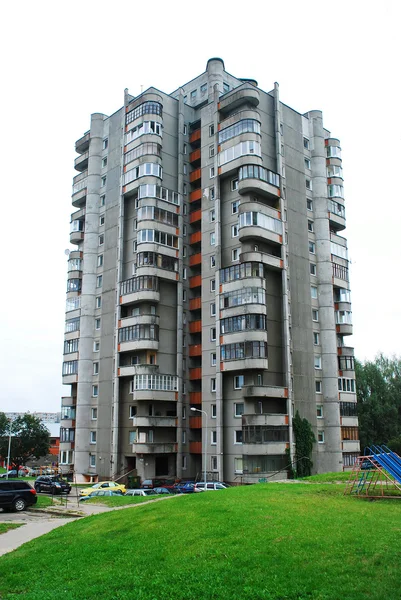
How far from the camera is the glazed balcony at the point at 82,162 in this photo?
7238 cm

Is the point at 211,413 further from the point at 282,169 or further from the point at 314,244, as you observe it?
the point at 282,169

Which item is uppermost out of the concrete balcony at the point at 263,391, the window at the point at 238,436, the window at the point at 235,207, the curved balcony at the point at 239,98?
the curved balcony at the point at 239,98

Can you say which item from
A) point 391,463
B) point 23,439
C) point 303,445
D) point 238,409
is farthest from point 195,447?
point 23,439

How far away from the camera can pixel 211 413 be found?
54.7 metres

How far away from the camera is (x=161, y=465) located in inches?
2250

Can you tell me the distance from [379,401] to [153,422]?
108 feet

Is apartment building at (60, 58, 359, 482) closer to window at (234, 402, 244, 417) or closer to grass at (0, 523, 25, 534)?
window at (234, 402, 244, 417)

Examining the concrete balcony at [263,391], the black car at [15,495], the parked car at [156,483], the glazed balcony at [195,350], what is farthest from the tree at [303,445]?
the black car at [15,495]

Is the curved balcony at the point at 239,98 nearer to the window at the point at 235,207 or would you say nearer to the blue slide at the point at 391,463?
the window at the point at 235,207

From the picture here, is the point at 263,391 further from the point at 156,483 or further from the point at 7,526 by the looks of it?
the point at 7,526

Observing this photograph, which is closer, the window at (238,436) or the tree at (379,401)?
the window at (238,436)

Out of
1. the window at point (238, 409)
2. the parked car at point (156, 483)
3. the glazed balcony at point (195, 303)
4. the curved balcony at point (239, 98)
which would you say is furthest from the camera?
the glazed balcony at point (195, 303)

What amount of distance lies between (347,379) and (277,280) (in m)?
14.4

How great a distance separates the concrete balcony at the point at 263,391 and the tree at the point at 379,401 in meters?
22.8
